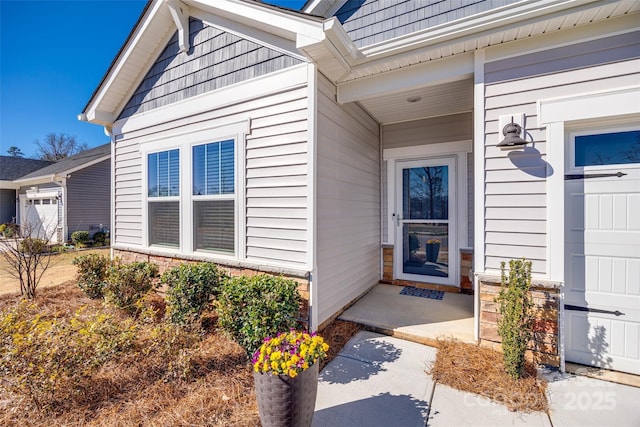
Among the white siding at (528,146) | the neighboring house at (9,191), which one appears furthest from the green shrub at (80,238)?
the white siding at (528,146)

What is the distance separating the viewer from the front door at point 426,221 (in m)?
4.64

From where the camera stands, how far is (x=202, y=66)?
4.10 m

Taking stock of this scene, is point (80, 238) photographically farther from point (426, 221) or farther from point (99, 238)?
point (426, 221)

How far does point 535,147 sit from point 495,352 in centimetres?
209

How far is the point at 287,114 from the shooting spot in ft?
10.8

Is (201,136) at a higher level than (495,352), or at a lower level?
higher

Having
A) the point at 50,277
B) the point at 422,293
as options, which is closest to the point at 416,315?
the point at 422,293

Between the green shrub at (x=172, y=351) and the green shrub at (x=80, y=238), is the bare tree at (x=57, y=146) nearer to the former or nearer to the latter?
the green shrub at (x=80, y=238)

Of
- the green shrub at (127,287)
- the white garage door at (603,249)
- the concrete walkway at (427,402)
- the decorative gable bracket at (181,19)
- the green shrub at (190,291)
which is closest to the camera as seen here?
the concrete walkway at (427,402)

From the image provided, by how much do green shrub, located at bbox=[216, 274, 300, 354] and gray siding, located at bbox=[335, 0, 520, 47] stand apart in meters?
3.61

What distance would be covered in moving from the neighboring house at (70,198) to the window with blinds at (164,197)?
32.5 feet

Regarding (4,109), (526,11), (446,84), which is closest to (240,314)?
(446,84)

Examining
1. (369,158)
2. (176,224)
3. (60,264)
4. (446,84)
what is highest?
(446,84)

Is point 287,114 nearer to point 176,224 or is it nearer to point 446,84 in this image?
point 446,84
